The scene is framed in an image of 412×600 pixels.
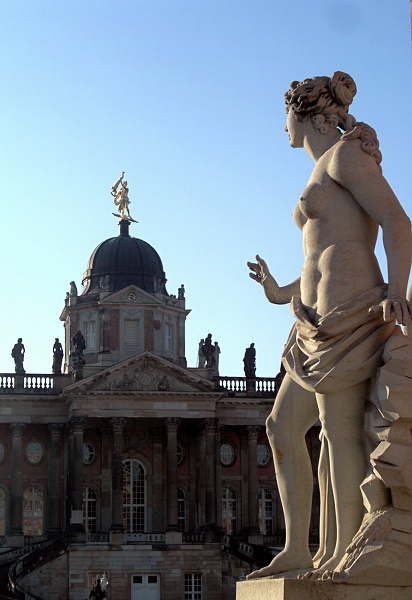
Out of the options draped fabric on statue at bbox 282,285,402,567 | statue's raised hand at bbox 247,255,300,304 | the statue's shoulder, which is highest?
the statue's shoulder

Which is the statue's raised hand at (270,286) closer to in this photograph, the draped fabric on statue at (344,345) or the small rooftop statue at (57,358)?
the draped fabric on statue at (344,345)

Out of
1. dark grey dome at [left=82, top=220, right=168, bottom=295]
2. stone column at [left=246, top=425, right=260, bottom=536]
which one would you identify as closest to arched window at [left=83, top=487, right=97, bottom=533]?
stone column at [left=246, top=425, right=260, bottom=536]

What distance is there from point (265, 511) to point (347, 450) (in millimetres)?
59069

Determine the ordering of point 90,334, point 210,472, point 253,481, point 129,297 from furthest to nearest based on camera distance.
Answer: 1. point 90,334
2. point 129,297
3. point 253,481
4. point 210,472

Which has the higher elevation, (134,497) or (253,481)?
(253,481)

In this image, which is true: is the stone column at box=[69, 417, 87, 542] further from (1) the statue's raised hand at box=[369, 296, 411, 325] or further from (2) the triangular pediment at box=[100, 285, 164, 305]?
(1) the statue's raised hand at box=[369, 296, 411, 325]

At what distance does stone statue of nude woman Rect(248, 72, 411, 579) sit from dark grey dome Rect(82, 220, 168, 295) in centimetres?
6242

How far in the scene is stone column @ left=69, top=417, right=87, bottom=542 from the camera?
2318 inches

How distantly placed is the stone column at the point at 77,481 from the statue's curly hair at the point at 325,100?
174 ft

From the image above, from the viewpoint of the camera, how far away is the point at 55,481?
2447 inches

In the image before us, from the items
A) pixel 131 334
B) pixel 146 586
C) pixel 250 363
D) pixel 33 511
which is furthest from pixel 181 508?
pixel 131 334

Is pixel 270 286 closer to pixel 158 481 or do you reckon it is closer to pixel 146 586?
pixel 146 586

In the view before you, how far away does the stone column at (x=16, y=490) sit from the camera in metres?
60.1

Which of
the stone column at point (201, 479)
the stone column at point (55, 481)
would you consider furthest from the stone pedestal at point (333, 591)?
the stone column at point (55, 481)
